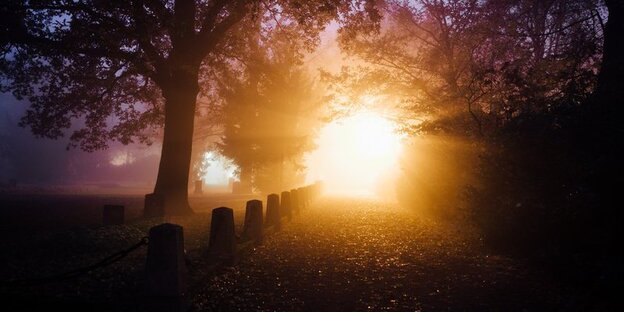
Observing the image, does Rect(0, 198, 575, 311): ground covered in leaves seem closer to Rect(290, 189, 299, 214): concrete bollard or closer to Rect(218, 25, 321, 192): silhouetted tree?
Rect(290, 189, 299, 214): concrete bollard

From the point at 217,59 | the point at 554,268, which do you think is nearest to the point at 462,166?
the point at 554,268

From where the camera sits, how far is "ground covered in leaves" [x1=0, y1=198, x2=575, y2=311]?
5.26 m

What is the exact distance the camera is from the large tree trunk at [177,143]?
46.3ft

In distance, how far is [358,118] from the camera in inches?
882

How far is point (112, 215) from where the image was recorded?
11.0m

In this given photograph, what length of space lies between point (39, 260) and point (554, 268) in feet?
28.9

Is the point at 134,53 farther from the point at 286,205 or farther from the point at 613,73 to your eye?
the point at 613,73

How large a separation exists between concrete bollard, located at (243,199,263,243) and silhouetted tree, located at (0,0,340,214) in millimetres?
5326

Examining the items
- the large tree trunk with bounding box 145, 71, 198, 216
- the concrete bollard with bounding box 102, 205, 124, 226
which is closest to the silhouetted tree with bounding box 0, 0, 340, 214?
the large tree trunk with bounding box 145, 71, 198, 216

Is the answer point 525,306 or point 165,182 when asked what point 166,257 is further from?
point 165,182

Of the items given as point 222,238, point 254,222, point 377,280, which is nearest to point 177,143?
point 254,222

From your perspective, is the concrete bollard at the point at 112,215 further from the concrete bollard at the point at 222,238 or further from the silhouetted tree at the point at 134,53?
the concrete bollard at the point at 222,238

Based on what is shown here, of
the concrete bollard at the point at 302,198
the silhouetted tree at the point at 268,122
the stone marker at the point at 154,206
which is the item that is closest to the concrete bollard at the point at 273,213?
the stone marker at the point at 154,206

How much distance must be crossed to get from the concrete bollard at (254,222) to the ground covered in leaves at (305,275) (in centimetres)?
44
